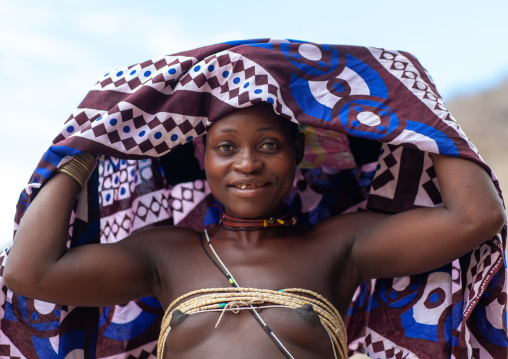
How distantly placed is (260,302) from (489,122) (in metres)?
12.8

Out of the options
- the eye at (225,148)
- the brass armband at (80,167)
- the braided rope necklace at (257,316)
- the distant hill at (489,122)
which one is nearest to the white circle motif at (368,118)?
the eye at (225,148)

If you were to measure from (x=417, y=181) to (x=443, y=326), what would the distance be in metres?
0.57

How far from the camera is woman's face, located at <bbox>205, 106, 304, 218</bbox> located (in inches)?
99.7

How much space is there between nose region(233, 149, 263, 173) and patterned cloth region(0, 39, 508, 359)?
176 mm

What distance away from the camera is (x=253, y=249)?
263 centimetres

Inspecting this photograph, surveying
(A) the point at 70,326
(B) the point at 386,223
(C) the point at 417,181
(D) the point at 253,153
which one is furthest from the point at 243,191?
(A) the point at 70,326

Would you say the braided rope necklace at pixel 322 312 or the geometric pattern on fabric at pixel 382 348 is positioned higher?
the braided rope necklace at pixel 322 312

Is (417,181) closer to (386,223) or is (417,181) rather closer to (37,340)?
(386,223)

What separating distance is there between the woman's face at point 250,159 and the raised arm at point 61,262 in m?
0.46

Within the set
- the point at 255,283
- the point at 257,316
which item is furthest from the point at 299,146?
the point at 257,316

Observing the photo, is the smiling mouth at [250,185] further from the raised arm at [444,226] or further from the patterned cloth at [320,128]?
the raised arm at [444,226]

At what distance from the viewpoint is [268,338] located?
7.66ft

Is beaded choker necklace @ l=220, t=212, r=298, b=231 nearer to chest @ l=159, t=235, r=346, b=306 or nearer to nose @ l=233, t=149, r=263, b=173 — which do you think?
chest @ l=159, t=235, r=346, b=306

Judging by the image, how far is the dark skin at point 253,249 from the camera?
92.4 inches
